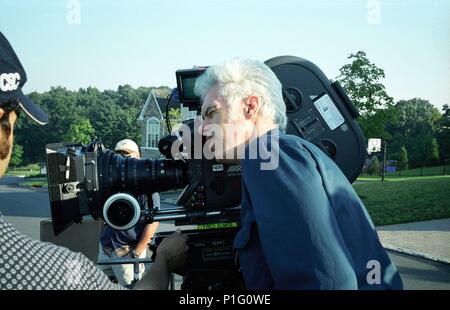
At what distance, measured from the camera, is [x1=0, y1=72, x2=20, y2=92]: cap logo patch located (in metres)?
1.18

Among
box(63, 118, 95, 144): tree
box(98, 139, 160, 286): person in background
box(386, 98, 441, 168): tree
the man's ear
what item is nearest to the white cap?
box(98, 139, 160, 286): person in background

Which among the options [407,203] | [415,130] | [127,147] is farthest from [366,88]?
[415,130]

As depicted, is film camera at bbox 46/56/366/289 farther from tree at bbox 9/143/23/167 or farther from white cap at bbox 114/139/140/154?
tree at bbox 9/143/23/167

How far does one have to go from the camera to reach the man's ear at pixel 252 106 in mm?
1688

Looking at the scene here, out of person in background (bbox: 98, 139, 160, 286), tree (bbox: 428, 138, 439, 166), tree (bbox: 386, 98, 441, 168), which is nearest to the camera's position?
person in background (bbox: 98, 139, 160, 286)

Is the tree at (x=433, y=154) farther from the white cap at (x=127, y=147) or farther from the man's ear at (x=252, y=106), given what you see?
the man's ear at (x=252, y=106)

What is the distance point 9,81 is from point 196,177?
3.55 ft

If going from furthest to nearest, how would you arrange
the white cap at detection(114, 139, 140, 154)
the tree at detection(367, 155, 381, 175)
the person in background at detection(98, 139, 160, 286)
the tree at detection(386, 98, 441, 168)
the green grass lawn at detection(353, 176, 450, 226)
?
the tree at detection(386, 98, 441, 168)
the tree at detection(367, 155, 381, 175)
the green grass lawn at detection(353, 176, 450, 226)
the white cap at detection(114, 139, 140, 154)
the person in background at detection(98, 139, 160, 286)

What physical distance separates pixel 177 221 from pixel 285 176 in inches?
36.0

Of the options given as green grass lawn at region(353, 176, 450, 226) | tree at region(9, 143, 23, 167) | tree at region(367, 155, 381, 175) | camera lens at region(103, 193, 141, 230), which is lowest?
tree at region(367, 155, 381, 175)

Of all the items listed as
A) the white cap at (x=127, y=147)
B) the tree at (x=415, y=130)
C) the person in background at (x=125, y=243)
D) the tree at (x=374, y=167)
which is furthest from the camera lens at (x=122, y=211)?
the tree at (x=374, y=167)

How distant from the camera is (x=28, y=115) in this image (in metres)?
1.38

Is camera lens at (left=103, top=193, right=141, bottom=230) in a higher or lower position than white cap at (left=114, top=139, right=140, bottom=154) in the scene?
lower
